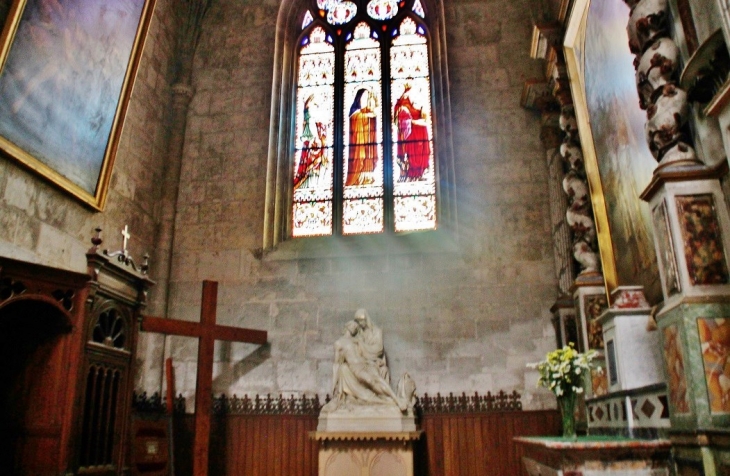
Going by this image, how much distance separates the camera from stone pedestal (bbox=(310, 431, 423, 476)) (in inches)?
278

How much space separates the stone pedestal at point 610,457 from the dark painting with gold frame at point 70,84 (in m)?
5.19

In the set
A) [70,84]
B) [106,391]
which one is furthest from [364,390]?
[70,84]

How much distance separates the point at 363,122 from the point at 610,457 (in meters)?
6.90

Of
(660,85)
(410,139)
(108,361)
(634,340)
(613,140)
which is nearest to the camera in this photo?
(660,85)

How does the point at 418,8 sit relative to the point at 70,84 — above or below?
above

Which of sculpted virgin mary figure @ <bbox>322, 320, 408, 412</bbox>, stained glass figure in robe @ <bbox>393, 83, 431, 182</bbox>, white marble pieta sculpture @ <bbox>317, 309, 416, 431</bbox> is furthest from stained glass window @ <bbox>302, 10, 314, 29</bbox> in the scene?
sculpted virgin mary figure @ <bbox>322, 320, 408, 412</bbox>

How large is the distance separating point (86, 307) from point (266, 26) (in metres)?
6.13

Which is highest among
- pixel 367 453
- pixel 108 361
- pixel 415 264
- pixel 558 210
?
pixel 558 210

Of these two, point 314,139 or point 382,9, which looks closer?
point 314,139

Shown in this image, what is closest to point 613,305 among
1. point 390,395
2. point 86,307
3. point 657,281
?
point 657,281

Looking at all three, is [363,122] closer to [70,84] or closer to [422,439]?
[70,84]

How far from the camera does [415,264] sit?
8.73 meters

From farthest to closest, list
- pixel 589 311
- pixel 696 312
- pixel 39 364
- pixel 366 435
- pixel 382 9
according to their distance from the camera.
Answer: pixel 382 9
pixel 366 435
pixel 589 311
pixel 39 364
pixel 696 312

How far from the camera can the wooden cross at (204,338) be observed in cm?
707
